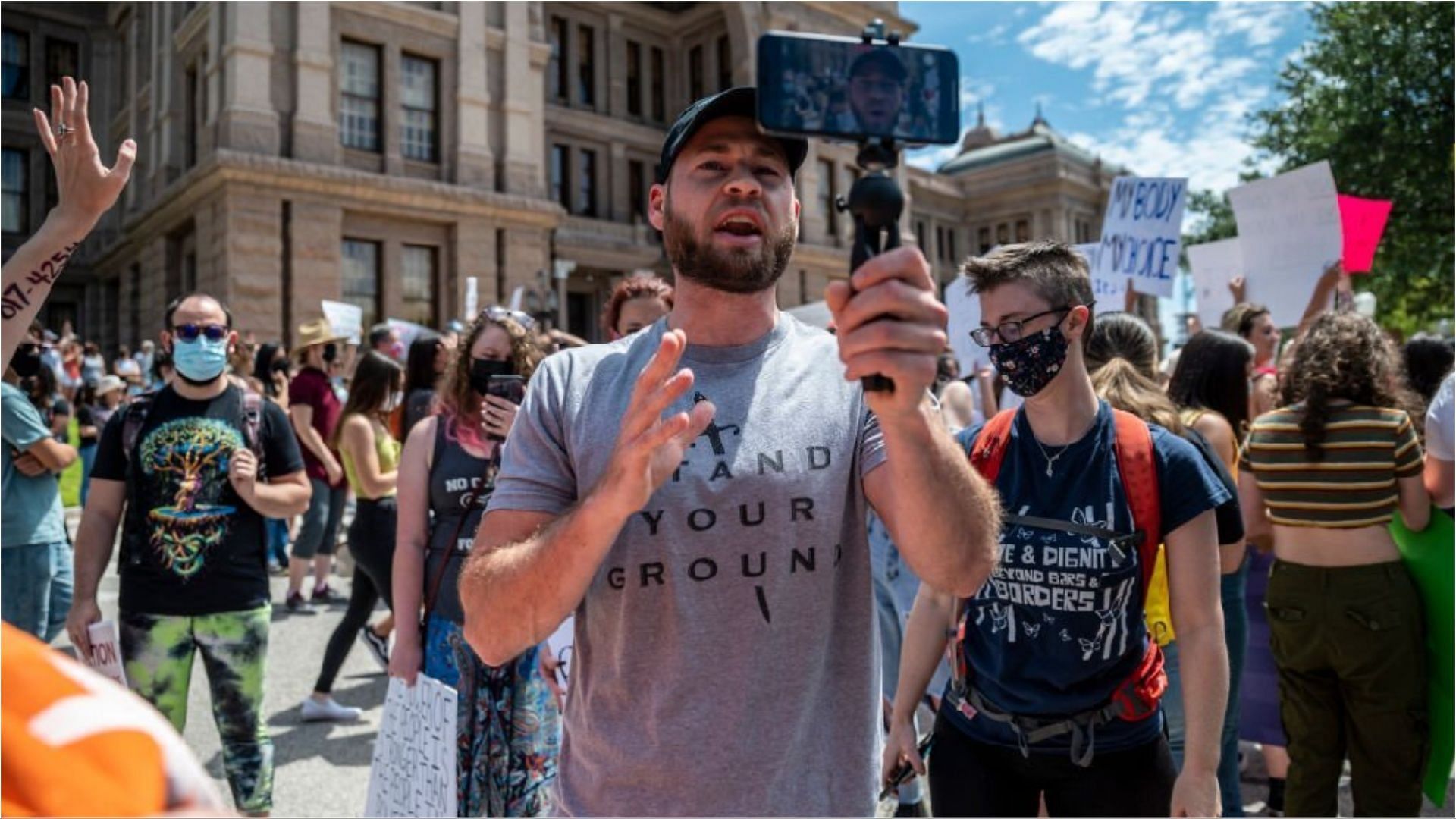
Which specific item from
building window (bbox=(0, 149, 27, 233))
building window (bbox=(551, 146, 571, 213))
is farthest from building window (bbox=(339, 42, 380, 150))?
building window (bbox=(0, 149, 27, 233))

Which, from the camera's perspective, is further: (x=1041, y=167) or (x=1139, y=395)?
(x=1041, y=167)

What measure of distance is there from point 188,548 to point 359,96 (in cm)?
2028

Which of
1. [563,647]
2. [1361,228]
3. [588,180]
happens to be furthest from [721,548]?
[588,180]

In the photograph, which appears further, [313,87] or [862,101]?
[313,87]

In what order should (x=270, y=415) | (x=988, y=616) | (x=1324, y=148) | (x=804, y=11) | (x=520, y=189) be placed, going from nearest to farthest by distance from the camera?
(x=988, y=616), (x=270, y=415), (x=1324, y=148), (x=520, y=189), (x=804, y=11)

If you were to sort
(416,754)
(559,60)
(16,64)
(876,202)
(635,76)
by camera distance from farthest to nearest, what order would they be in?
(635,76) → (559,60) → (16,64) → (416,754) → (876,202)

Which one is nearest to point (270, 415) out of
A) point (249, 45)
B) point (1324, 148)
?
point (249, 45)

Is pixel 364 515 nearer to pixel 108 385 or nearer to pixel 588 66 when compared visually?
pixel 108 385

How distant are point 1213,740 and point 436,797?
2.24 meters

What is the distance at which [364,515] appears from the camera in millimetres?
5516

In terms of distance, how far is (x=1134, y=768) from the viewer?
8.40 feet

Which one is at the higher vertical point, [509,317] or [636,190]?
[636,190]

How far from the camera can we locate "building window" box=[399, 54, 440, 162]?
2217 centimetres

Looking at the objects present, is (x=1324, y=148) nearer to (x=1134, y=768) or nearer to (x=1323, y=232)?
(x=1323, y=232)
